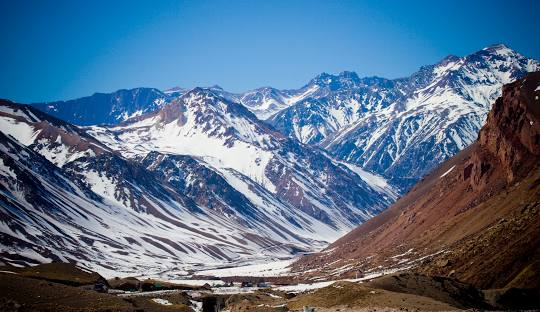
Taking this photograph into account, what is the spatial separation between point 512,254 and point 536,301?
108 ft

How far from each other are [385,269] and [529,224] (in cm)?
7121

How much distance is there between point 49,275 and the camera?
3076 inches

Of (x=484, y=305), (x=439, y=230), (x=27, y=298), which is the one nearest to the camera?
(x=27, y=298)

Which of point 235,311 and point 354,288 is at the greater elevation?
point 354,288

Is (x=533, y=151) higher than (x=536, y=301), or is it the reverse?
(x=533, y=151)

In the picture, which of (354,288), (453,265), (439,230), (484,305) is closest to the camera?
(354,288)

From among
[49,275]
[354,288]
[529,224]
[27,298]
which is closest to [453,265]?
[529,224]

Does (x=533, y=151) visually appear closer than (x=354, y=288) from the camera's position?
No

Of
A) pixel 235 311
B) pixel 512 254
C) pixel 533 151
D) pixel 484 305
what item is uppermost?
pixel 533 151

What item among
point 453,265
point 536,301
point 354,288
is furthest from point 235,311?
point 453,265

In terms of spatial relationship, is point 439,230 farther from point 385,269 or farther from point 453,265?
point 453,265

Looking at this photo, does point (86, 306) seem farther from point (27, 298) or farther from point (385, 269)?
point (385, 269)

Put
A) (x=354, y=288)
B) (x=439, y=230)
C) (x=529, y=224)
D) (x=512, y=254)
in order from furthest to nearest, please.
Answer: (x=439, y=230)
(x=529, y=224)
(x=512, y=254)
(x=354, y=288)

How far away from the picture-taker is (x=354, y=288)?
7031 centimetres
